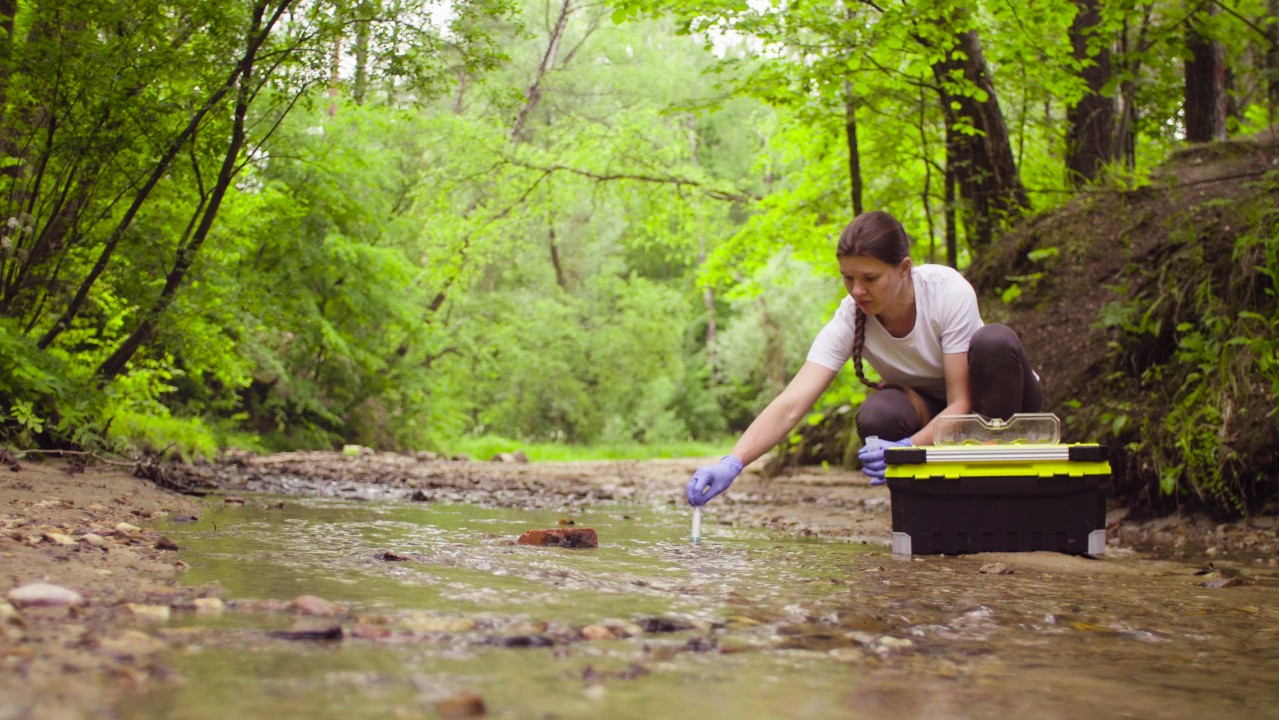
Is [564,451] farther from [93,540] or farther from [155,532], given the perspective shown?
[93,540]

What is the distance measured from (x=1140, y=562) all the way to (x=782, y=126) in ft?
26.5

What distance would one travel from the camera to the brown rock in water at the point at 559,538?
3.99 m

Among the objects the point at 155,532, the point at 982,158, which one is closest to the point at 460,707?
the point at 155,532

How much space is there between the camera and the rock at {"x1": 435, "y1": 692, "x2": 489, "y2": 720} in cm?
148

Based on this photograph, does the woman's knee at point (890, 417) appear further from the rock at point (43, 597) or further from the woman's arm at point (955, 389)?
the rock at point (43, 597)

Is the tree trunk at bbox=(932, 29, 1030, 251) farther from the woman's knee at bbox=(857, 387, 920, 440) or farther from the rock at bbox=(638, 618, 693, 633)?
the rock at bbox=(638, 618, 693, 633)

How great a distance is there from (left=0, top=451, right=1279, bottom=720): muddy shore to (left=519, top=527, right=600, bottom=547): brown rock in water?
4.35ft

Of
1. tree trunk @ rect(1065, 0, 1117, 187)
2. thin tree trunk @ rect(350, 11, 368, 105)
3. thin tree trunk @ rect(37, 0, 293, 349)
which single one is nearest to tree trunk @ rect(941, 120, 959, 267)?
tree trunk @ rect(1065, 0, 1117, 187)

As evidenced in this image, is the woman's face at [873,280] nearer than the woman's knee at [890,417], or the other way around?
the woman's face at [873,280]

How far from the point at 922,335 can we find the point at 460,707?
327 centimetres

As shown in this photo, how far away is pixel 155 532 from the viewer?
357 cm

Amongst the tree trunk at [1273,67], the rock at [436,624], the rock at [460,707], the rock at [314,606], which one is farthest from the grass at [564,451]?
the rock at [460,707]

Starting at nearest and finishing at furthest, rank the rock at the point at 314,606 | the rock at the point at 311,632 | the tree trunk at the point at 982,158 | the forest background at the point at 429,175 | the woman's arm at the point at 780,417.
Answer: the rock at the point at 311,632
the rock at the point at 314,606
the woman's arm at the point at 780,417
the forest background at the point at 429,175
the tree trunk at the point at 982,158

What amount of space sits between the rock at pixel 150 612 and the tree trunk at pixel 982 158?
7.52 m
